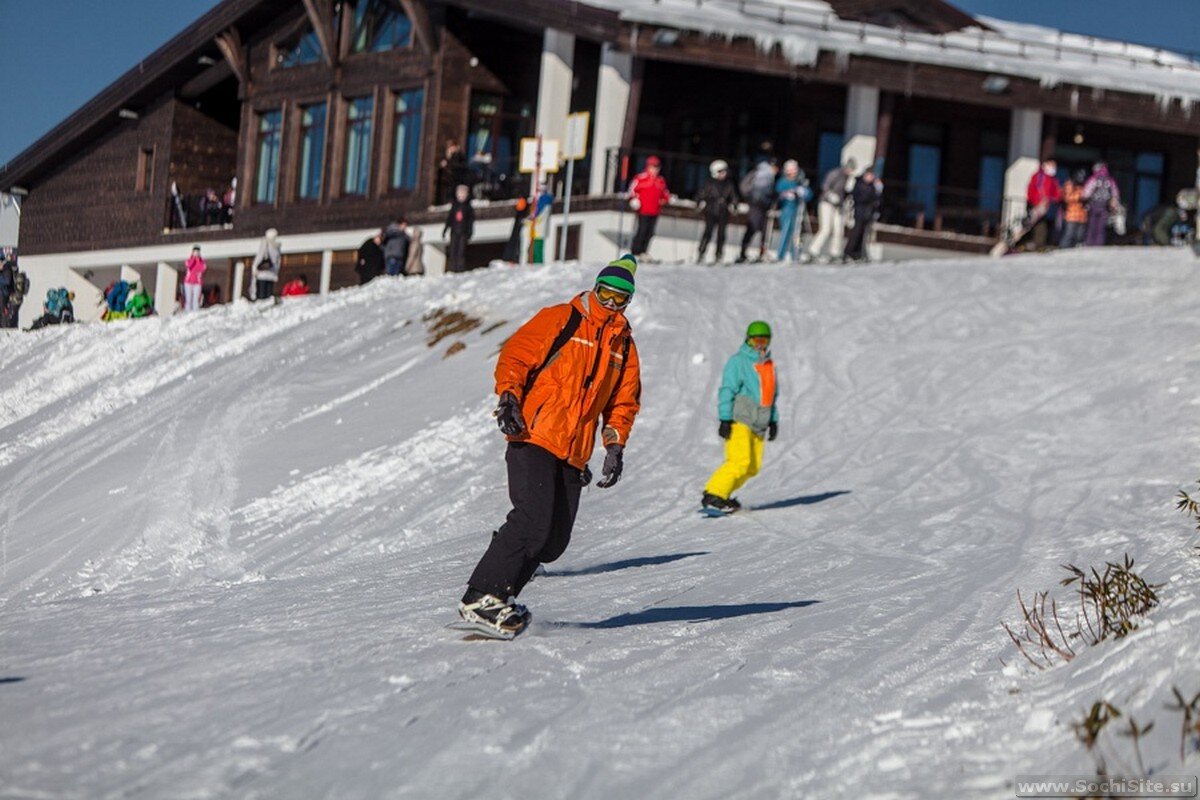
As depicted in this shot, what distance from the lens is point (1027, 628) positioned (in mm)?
7262

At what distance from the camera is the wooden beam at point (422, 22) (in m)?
29.7

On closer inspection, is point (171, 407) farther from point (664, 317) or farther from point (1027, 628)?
point (1027, 628)

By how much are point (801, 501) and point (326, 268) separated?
842 inches

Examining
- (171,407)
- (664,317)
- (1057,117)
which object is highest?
(1057,117)

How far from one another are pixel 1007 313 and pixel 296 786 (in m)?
16.9

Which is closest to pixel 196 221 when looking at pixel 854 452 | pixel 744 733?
pixel 854 452

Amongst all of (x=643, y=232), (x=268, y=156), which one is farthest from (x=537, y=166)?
(x=268, y=156)

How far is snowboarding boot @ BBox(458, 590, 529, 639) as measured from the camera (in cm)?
666

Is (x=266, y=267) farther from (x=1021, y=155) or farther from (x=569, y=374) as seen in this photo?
(x=569, y=374)

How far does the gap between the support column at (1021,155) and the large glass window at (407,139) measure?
432 inches

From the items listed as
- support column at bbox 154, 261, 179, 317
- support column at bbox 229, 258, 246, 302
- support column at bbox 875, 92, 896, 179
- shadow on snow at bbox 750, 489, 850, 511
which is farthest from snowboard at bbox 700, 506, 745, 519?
support column at bbox 154, 261, 179, 317

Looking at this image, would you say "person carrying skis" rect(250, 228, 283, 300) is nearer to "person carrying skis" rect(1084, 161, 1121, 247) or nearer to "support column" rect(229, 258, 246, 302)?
"support column" rect(229, 258, 246, 302)

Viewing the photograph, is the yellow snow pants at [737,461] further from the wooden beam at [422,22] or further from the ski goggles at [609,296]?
the wooden beam at [422,22]

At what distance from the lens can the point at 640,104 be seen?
32812 mm
